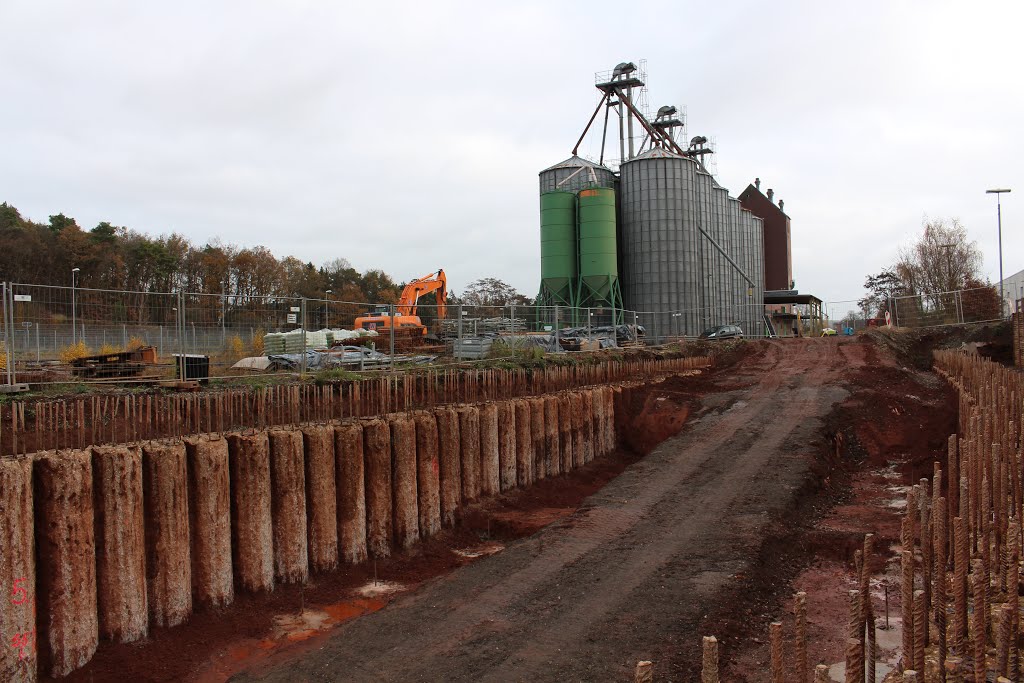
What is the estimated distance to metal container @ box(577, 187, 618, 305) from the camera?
4903 cm

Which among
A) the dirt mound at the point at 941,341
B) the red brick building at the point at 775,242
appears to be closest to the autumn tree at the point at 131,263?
the dirt mound at the point at 941,341

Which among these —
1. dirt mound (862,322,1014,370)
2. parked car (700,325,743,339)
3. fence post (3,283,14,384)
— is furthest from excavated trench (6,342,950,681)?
parked car (700,325,743,339)

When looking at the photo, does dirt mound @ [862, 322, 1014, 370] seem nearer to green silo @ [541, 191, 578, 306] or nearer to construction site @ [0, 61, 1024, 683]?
construction site @ [0, 61, 1024, 683]

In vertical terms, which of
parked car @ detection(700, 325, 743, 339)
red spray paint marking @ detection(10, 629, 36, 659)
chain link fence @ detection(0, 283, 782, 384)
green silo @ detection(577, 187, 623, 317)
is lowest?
red spray paint marking @ detection(10, 629, 36, 659)

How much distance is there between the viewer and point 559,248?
50781 millimetres

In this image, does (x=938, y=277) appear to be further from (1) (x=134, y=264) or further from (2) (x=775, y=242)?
(1) (x=134, y=264)

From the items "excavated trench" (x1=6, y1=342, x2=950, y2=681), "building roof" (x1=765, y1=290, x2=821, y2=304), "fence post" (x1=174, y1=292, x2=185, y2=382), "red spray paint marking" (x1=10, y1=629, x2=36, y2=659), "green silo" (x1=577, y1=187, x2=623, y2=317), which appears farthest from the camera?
"building roof" (x1=765, y1=290, x2=821, y2=304)

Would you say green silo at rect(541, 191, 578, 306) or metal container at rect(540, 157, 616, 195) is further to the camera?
metal container at rect(540, 157, 616, 195)

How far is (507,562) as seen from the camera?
10.5 m

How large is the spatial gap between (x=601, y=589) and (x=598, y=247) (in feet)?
135

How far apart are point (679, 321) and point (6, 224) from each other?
45.8 meters

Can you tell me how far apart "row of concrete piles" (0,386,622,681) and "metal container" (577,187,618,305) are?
118 ft

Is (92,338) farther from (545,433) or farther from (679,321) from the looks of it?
(679,321)

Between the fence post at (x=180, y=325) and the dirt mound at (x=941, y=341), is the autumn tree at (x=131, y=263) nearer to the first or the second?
the fence post at (x=180, y=325)
